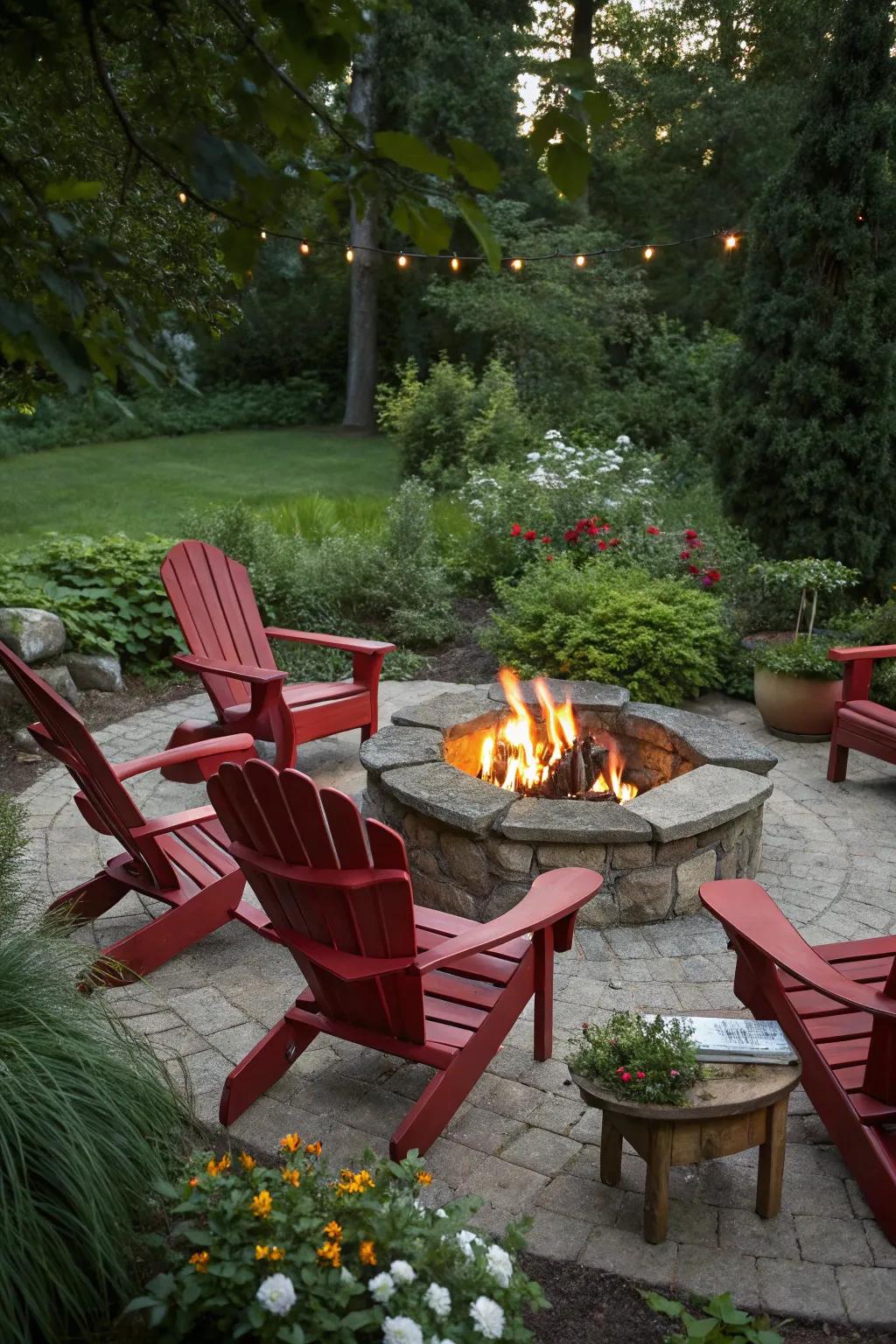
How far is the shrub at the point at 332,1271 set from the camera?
171 centimetres

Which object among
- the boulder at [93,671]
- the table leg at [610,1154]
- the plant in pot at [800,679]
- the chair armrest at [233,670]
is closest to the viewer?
the table leg at [610,1154]

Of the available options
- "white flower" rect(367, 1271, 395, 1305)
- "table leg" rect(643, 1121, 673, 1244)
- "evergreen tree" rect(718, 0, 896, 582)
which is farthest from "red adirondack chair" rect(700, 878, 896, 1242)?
"evergreen tree" rect(718, 0, 896, 582)

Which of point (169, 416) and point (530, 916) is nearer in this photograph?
point (530, 916)

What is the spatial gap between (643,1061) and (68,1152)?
1.16 meters

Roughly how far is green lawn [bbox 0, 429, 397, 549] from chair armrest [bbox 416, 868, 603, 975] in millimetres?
6985

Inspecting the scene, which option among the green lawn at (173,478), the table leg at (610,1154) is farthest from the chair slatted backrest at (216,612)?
the green lawn at (173,478)

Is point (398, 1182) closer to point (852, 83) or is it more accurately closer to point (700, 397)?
point (852, 83)

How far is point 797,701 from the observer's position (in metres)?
5.82

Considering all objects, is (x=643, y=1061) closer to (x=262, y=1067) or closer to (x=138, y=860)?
(x=262, y=1067)

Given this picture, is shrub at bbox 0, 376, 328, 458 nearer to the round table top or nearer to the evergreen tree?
the evergreen tree

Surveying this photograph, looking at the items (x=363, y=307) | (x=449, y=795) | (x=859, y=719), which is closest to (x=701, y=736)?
(x=859, y=719)

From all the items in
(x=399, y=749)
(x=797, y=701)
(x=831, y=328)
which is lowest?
(x=797, y=701)

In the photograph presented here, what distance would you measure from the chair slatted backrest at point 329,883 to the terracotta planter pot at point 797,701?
3.72 meters

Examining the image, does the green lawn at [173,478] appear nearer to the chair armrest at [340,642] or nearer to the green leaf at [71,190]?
the chair armrest at [340,642]
